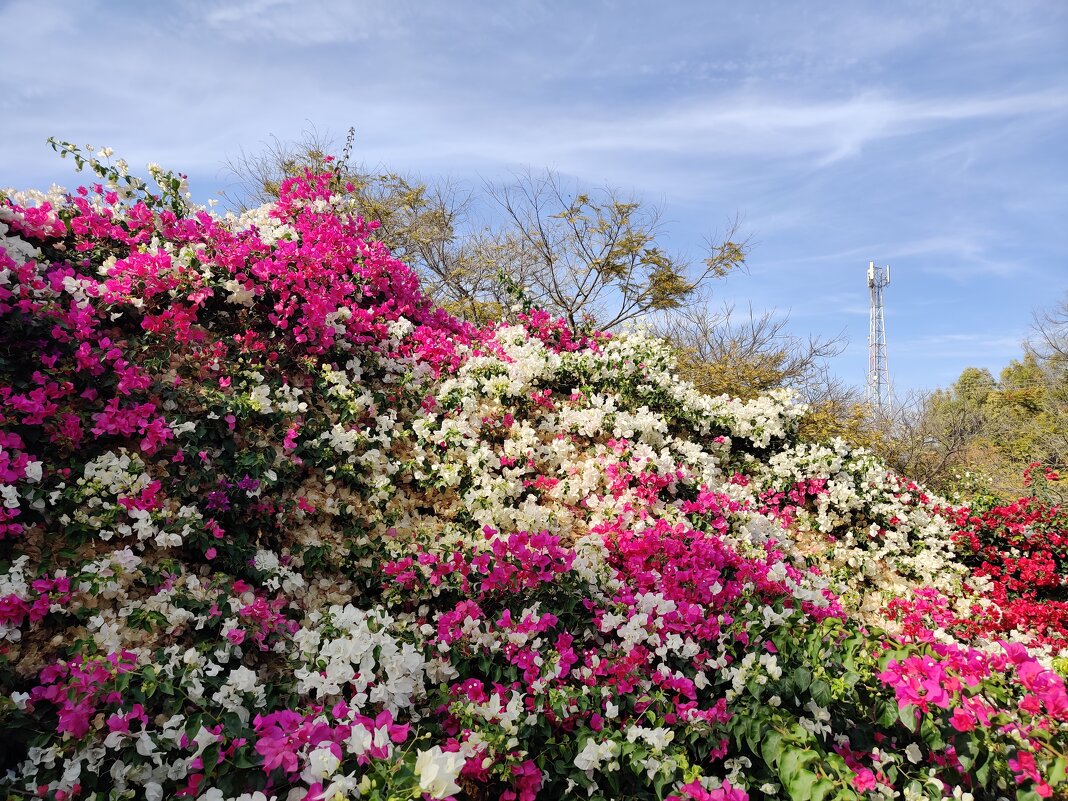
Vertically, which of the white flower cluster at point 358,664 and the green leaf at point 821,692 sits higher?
the white flower cluster at point 358,664

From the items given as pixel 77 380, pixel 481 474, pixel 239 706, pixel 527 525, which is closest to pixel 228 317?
pixel 77 380

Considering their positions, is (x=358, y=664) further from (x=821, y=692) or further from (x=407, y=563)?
(x=821, y=692)

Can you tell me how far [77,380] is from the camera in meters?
3.81

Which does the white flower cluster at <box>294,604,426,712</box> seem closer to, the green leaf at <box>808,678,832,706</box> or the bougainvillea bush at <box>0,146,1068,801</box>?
the bougainvillea bush at <box>0,146,1068,801</box>

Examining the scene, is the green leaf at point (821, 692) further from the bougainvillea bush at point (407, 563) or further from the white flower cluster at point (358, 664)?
the white flower cluster at point (358, 664)

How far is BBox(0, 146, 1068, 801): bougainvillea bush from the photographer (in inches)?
90.6

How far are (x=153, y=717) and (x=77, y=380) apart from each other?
241 cm

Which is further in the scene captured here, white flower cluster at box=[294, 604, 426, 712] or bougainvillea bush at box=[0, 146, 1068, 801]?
white flower cluster at box=[294, 604, 426, 712]

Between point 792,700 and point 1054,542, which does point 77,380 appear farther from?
point 1054,542

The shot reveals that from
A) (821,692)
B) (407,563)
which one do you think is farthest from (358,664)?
(821,692)

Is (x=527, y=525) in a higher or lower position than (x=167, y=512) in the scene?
lower

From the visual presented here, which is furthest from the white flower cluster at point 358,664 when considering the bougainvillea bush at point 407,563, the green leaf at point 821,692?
the green leaf at point 821,692

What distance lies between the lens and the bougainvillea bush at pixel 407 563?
2.30m

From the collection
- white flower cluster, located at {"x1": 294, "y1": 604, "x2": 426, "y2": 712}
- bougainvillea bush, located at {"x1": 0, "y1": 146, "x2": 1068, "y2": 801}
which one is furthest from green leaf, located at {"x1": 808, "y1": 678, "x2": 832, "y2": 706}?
white flower cluster, located at {"x1": 294, "y1": 604, "x2": 426, "y2": 712}
